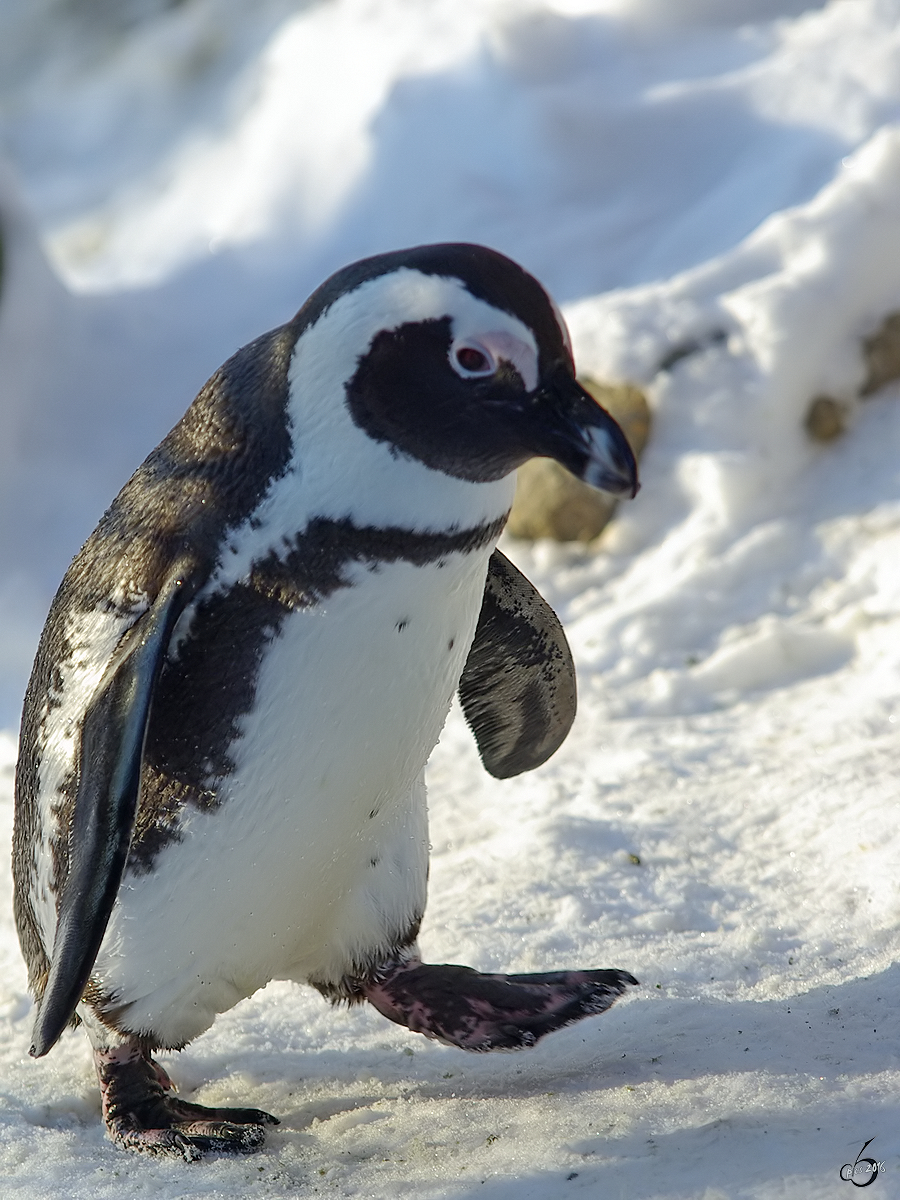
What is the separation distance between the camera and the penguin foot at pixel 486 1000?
1871 millimetres

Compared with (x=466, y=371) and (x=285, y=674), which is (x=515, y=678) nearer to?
(x=285, y=674)

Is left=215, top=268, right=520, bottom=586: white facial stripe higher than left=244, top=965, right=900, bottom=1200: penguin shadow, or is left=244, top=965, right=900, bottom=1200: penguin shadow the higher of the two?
left=215, top=268, right=520, bottom=586: white facial stripe

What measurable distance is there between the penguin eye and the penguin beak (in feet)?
0.21

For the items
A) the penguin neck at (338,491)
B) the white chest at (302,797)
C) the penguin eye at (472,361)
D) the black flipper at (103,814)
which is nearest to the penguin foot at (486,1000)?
the white chest at (302,797)

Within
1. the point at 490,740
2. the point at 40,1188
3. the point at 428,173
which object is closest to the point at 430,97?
the point at 428,173

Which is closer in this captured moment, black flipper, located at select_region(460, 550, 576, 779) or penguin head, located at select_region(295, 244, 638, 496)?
penguin head, located at select_region(295, 244, 638, 496)

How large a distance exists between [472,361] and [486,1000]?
871 millimetres

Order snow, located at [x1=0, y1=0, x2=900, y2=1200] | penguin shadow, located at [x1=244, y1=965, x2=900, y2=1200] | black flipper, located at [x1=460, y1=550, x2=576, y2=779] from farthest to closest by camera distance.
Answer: black flipper, located at [x1=460, y1=550, x2=576, y2=779]
snow, located at [x1=0, y1=0, x2=900, y2=1200]
penguin shadow, located at [x1=244, y1=965, x2=900, y2=1200]

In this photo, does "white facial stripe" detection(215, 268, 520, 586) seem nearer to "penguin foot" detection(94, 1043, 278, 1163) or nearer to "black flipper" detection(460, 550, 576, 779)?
"black flipper" detection(460, 550, 576, 779)

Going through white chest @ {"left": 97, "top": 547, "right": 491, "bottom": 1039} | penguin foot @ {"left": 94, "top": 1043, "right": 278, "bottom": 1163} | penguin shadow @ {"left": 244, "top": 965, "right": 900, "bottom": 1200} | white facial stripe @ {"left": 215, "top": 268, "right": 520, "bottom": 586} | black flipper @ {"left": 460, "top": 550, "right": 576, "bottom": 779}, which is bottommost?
penguin shadow @ {"left": 244, "top": 965, "right": 900, "bottom": 1200}

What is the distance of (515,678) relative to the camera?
7.28 ft

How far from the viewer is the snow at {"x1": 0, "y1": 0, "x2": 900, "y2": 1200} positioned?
1.78 m

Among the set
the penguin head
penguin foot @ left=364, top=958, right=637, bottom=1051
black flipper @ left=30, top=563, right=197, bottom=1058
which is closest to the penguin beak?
the penguin head

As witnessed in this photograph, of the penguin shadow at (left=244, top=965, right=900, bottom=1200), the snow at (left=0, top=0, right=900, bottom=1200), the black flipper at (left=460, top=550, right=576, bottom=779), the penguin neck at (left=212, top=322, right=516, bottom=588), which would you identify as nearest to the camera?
the penguin shadow at (left=244, top=965, right=900, bottom=1200)
